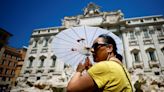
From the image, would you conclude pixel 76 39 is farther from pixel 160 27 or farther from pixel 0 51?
pixel 0 51

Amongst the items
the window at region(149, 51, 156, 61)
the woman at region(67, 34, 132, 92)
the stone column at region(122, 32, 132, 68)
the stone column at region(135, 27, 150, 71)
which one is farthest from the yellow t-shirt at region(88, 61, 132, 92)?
the window at region(149, 51, 156, 61)

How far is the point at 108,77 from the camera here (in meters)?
1.30

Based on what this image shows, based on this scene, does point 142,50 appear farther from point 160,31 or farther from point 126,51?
point 160,31

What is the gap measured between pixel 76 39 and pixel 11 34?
41.3 meters

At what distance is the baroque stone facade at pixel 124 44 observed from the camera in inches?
763

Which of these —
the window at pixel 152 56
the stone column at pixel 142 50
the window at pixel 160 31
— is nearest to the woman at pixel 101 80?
the stone column at pixel 142 50

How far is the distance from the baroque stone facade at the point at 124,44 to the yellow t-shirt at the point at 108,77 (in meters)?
15.9

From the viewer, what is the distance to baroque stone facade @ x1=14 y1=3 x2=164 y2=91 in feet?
63.6

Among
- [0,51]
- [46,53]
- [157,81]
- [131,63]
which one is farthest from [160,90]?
[0,51]

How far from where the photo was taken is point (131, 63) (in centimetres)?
1975

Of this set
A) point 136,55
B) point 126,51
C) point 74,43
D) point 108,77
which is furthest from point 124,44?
point 108,77

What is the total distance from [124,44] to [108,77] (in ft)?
70.6

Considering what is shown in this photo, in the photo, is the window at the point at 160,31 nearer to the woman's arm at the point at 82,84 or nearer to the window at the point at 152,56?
the window at the point at 152,56

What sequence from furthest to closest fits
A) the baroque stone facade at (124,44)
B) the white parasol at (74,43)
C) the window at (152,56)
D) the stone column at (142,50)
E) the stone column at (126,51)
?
1. the window at (152,56)
2. the stone column at (126,51)
3. the baroque stone facade at (124,44)
4. the stone column at (142,50)
5. the white parasol at (74,43)
